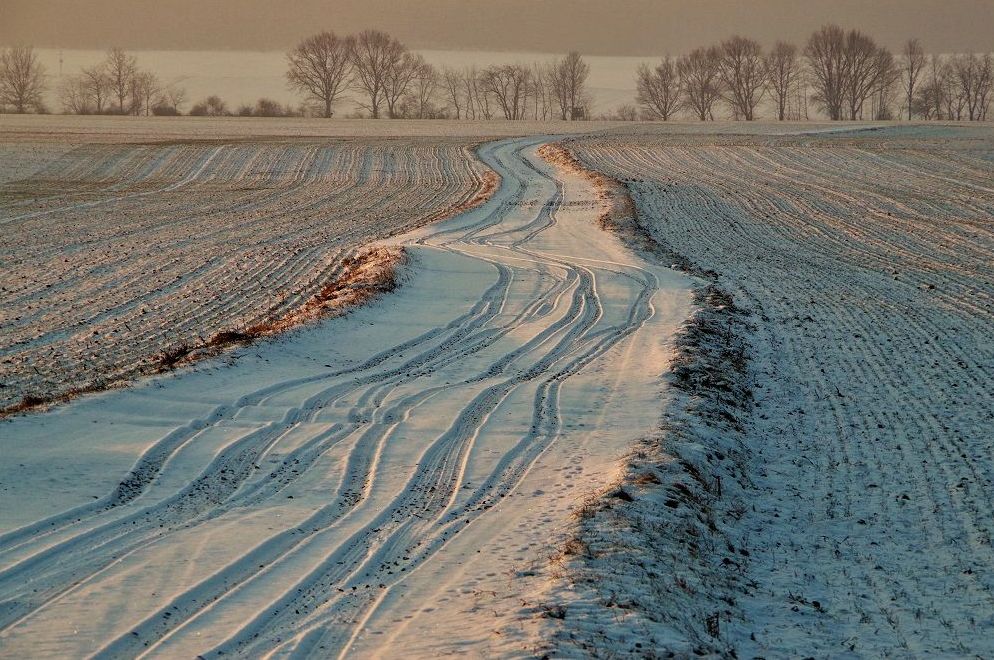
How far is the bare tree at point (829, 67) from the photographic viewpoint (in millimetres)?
116188

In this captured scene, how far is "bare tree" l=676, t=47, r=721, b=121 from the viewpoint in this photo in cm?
12362

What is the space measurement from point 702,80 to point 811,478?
120526 mm

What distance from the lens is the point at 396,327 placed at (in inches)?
629

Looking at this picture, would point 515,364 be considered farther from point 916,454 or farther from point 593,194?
point 593,194

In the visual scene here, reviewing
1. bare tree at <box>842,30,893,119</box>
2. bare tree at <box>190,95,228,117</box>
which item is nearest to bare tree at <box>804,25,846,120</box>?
bare tree at <box>842,30,893,119</box>

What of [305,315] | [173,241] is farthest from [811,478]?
[173,241]

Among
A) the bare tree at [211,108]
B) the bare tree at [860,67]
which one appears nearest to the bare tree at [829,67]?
the bare tree at [860,67]

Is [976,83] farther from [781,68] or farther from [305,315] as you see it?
[305,315]

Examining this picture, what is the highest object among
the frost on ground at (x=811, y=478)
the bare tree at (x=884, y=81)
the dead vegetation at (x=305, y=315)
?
the bare tree at (x=884, y=81)

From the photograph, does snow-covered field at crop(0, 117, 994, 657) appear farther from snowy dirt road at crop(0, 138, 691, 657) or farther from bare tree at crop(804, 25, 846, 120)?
bare tree at crop(804, 25, 846, 120)

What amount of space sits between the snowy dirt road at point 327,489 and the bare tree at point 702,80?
374ft

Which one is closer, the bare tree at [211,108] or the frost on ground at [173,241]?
the frost on ground at [173,241]

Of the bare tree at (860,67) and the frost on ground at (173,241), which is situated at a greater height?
the bare tree at (860,67)

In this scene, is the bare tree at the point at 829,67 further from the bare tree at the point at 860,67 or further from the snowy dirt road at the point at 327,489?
the snowy dirt road at the point at 327,489
